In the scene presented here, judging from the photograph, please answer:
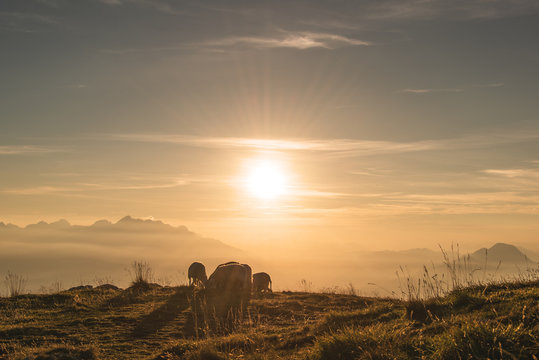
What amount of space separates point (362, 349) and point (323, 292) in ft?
51.0

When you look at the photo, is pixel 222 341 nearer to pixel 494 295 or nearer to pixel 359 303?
pixel 494 295

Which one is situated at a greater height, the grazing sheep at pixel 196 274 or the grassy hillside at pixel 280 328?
the grazing sheep at pixel 196 274

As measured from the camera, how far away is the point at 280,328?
45.6 ft

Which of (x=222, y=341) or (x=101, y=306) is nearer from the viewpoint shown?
(x=222, y=341)

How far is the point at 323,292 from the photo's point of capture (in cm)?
2280

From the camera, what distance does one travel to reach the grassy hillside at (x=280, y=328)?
6.92m

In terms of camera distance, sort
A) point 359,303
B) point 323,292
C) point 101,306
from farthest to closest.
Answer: point 323,292, point 359,303, point 101,306

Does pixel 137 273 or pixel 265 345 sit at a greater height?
pixel 137 273

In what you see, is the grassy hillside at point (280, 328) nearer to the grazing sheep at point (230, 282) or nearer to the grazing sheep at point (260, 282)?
the grazing sheep at point (230, 282)

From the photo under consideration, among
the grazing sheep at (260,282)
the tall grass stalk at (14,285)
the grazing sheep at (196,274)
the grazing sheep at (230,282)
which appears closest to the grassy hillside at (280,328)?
the tall grass stalk at (14,285)

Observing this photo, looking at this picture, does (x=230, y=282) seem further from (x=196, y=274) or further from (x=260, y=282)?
(x=196, y=274)

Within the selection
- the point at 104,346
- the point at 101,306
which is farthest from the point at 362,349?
the point at 101,306

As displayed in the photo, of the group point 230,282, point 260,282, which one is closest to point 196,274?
point 260,282

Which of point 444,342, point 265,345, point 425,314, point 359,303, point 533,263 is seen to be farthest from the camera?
point 359,303
